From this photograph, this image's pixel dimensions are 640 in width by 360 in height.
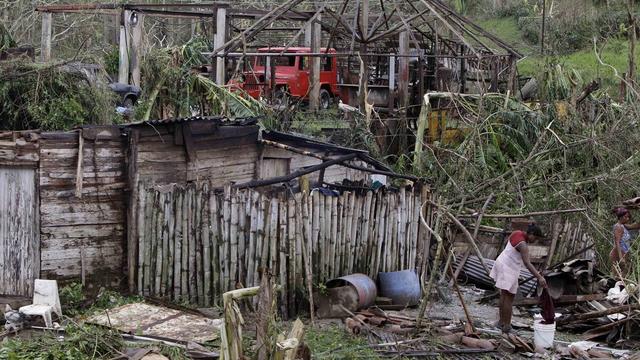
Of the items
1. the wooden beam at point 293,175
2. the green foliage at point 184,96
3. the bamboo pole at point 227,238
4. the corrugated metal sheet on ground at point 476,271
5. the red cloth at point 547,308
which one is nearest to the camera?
the red cloth at point 547,308

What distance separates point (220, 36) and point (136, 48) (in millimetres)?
1735

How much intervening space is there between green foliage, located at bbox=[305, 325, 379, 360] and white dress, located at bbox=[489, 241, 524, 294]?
5.75ft

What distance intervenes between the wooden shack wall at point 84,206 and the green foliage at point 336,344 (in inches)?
103

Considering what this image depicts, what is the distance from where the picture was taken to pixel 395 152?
1688 centimetres

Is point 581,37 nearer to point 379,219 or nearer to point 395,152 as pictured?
point 395,152

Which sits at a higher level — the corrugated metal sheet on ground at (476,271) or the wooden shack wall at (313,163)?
the wooden shack wall at (313,163)

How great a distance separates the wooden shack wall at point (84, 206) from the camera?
30.6ft

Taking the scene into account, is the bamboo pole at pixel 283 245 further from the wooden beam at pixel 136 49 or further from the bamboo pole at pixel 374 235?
the wooden beam at pixel 136 49

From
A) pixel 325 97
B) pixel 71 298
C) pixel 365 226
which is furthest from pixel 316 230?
pixel 325 97

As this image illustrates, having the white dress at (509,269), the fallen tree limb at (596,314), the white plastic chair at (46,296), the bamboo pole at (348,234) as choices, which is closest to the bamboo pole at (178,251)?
the white plastic chair at (46,296)

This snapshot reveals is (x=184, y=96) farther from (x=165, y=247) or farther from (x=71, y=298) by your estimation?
(x=71, y=298)

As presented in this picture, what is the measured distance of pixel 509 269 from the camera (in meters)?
9.16

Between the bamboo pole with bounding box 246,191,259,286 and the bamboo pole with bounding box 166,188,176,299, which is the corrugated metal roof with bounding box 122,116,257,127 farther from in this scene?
the bamboo pole with bounding box 246,191,259,286

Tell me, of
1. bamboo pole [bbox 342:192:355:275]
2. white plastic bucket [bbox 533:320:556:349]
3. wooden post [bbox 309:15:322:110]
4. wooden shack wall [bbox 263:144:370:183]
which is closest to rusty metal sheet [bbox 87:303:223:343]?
bamboo pole [bbox 342:192:355:275]
